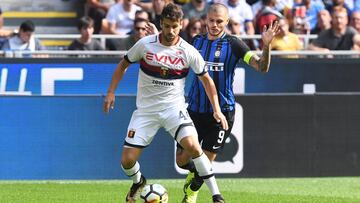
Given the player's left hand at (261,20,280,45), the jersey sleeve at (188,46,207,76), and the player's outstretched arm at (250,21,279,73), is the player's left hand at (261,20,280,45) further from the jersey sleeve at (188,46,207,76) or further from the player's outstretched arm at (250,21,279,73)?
the jersey sleeve at (188,46,207,76)

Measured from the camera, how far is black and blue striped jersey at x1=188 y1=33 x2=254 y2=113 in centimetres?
1112

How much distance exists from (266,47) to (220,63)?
0.85 m

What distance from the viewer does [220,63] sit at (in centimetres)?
1115

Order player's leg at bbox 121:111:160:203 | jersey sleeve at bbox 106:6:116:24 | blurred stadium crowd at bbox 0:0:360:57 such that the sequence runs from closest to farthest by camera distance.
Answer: player's leg at bbox 121:111:160:203 < blurred stadium crowd at bbox 0:0:360:57 < jersey sleeve at bbox 106:6:116:24

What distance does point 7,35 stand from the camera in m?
17.3

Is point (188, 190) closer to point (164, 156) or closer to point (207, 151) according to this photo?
point (207, 151)

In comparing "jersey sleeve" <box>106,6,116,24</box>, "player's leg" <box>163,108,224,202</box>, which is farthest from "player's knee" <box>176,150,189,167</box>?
"jersey sleeve" <box>106,6,116,24</box>

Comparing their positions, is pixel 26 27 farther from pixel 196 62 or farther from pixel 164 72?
pixel 196 62

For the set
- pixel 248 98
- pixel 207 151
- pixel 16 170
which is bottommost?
pixel 16 170

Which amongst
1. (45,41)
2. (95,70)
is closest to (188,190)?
(95,70)

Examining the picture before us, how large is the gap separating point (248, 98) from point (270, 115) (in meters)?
0.43

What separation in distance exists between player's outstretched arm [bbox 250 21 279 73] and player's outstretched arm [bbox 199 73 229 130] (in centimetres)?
70

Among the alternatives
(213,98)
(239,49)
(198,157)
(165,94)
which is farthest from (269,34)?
(198,157)

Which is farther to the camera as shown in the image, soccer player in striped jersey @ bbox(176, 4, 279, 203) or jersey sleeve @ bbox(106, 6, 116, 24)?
jersey sleeve @ bbox(106, 6, 116, 24)
